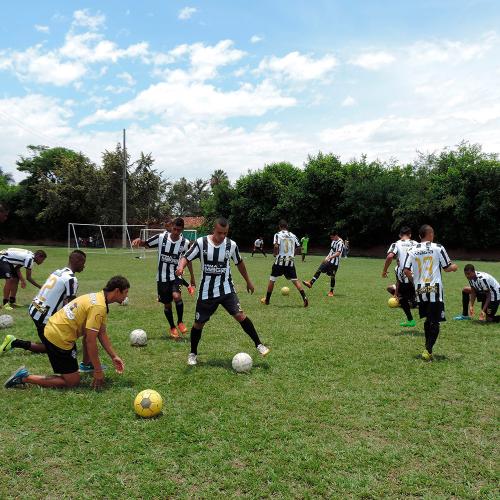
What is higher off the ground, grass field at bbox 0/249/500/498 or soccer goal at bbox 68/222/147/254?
soccer goal at bbox 68/222/147/254

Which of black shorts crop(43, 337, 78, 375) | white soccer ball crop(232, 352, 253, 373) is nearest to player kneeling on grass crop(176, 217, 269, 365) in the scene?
white soccer ball crop(232, 352, 253, 373)

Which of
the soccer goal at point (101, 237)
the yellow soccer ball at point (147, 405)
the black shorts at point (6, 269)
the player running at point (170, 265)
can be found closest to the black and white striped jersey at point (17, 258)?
the black shorts at point (6, 269)

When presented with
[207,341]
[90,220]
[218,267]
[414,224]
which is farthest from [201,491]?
[90,220]

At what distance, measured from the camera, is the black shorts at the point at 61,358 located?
5.39 meters

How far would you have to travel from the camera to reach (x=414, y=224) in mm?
40062

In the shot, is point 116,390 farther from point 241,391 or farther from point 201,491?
point 201,491

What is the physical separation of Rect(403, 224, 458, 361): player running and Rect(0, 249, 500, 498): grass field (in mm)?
491

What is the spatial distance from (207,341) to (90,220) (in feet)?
170

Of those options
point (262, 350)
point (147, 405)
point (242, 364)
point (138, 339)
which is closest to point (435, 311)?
point (262, 350)

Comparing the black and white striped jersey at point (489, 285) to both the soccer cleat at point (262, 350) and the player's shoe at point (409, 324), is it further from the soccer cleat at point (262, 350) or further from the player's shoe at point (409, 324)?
the soccer cleat at point (262, 350)

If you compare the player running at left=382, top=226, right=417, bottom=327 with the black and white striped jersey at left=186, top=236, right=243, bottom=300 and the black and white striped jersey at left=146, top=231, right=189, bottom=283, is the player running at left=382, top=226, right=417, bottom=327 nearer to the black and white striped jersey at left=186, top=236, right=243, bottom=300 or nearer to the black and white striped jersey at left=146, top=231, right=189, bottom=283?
the black and white striped jersey at left=186, top=236, right=243, bottom=300

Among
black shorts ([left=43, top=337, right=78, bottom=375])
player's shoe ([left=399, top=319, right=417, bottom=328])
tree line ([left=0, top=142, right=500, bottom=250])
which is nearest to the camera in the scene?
black shorts ([left=43, top=337, right=78, bottom=375])

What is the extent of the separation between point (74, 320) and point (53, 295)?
1009 millimetres

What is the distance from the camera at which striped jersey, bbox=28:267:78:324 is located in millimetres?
6113
